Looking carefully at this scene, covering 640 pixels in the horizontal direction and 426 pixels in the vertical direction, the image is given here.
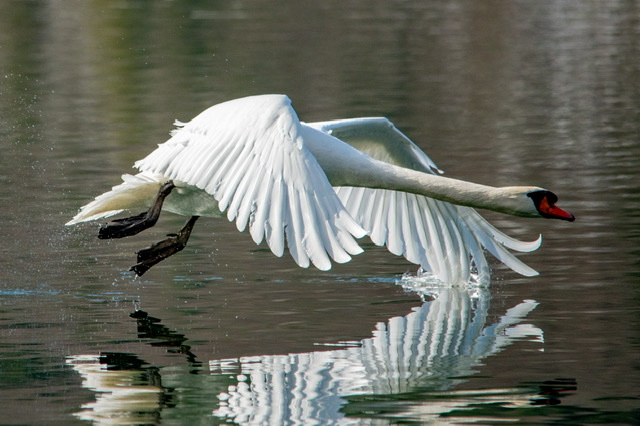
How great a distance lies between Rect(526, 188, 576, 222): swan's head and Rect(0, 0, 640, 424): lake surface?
0.68 metres

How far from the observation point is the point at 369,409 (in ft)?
23.5

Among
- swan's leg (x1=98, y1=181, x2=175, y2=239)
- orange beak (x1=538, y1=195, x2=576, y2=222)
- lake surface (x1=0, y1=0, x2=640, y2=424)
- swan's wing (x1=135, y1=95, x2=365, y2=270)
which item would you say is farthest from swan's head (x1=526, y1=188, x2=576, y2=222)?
swan's leg (x1=98, y1=181, x2=175, y2=239)

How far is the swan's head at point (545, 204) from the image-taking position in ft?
30.0

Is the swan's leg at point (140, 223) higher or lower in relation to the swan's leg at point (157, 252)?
higher

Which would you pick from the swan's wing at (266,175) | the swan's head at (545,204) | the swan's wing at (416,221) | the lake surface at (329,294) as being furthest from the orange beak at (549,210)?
the swan's wing at (266,175)

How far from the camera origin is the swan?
7.62 metres

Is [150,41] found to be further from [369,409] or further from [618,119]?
[369,409]

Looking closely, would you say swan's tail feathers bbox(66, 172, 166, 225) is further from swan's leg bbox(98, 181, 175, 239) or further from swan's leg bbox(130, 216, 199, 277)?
swan's leg bbox(130, 216, 199, 277)

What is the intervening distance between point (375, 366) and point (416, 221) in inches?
108

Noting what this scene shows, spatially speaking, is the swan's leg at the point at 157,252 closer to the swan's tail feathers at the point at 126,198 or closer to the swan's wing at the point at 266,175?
the swan's tail feathers at the point at 126,198

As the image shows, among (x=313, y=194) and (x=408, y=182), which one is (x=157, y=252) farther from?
(x=313, y=194)

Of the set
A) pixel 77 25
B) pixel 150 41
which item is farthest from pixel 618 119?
pixel 77 25

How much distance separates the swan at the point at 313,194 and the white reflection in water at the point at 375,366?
632 mm

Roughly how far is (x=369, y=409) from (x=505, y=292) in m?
3.28
